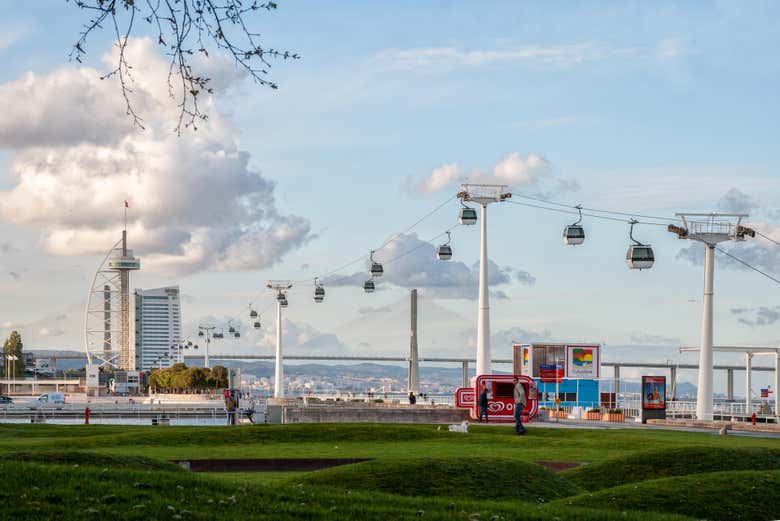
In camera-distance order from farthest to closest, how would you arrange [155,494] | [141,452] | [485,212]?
[485,212] < [141,452] < [155,494]

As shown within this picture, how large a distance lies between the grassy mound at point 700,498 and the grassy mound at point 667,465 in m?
2.84

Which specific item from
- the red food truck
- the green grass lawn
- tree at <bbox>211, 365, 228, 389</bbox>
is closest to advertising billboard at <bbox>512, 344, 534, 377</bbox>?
the red food truck

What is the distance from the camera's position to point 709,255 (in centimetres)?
5497

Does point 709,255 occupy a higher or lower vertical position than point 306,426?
higher

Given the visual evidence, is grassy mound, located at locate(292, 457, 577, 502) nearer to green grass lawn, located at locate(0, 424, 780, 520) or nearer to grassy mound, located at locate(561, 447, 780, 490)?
green grass lawn, located at locate(0, 424, 780, 520)

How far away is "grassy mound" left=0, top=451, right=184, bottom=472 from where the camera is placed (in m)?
18.2

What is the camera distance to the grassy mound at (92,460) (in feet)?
59.6

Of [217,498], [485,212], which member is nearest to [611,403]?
[485,212]

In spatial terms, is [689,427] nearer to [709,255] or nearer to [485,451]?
[709,255]

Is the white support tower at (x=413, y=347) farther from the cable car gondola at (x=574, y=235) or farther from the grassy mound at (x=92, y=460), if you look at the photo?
the grassy mound at (x=92, y=460)

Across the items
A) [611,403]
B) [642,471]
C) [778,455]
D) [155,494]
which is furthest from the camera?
[611,403]

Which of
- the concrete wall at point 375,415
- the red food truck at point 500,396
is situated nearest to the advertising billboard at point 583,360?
the concrete wall at point 375,415

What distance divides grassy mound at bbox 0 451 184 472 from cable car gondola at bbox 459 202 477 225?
3026 centimetres

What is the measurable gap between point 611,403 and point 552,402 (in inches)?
191
